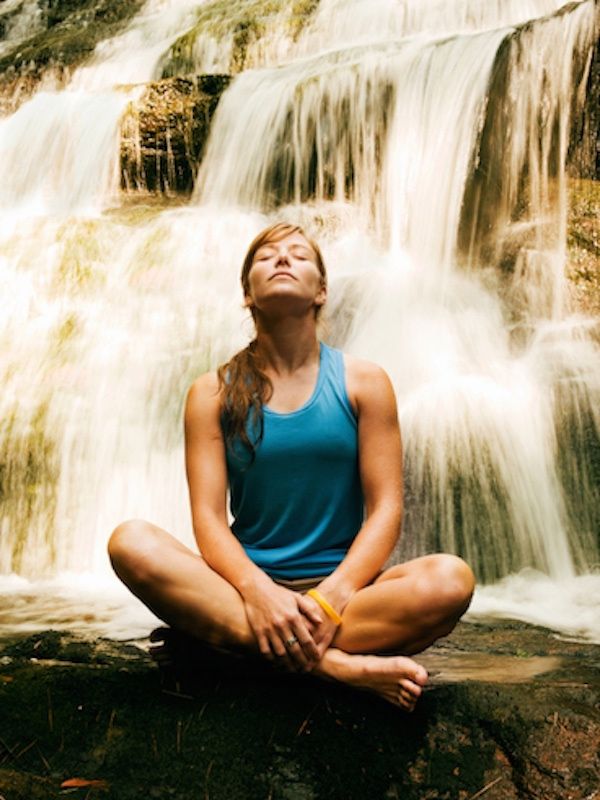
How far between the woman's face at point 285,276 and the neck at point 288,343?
2.1 inches

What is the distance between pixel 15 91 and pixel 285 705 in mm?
13876

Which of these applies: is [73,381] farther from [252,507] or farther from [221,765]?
[221,765]

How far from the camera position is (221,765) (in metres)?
2.07

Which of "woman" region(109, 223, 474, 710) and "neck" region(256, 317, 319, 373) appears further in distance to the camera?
"neck" region(256, 317, 319, 373)

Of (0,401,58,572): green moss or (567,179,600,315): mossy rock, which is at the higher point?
(567,179,600,315): mossy rock

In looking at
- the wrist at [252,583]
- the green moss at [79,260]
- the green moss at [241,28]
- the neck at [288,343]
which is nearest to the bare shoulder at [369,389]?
the neck at [288,343]

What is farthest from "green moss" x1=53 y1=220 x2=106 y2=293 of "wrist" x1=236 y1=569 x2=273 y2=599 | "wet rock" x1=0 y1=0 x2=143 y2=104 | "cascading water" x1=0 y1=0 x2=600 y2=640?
"wet rock" x1=0 y1=0 x2=143 y2=104

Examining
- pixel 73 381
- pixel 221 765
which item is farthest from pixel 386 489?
pixel 73 381

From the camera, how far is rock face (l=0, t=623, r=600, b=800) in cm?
202

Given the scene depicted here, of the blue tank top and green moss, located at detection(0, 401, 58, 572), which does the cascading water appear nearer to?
green moss, located at detection(0, 401, 58, 572)

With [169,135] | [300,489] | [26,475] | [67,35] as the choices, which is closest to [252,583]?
[300,489]

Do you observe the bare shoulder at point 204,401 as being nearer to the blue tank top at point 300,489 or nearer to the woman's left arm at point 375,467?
the blue tank top at point 300,489

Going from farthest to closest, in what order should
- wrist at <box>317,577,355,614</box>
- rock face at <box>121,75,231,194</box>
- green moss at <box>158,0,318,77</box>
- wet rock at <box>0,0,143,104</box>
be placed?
wet rock at <box>0,0,143,104</box> → green moss at <box>158,0,318,77</box> → rock face at <box>121,75,231,194</box> → wrist at <box>317,577,355,614</box>

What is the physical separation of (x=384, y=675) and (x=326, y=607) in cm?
25
